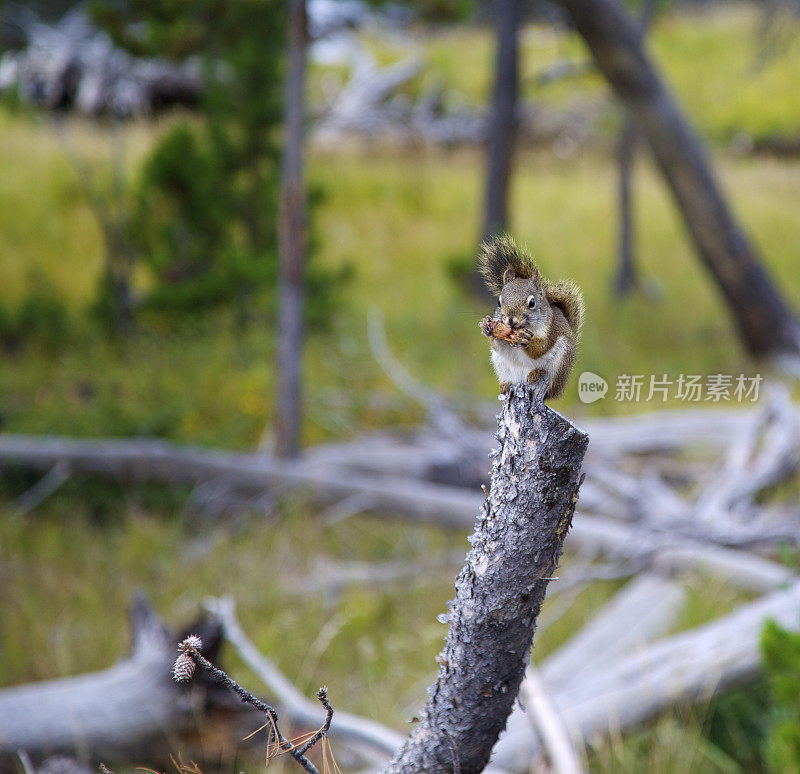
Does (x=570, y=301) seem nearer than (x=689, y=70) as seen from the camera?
Yes

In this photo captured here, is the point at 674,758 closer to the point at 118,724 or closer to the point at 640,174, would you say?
the point at 118,724

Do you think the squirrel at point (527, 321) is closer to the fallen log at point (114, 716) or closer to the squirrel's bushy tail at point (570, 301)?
the squirrel's bushy tail at point (570, 301)

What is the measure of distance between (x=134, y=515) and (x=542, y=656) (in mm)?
2242

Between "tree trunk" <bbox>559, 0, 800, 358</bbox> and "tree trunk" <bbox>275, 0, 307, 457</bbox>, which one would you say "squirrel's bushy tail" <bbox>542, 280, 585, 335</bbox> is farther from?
"tree trunk" <bbox>559, 0, 800, 358</bbox>

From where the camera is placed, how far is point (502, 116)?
7406mm

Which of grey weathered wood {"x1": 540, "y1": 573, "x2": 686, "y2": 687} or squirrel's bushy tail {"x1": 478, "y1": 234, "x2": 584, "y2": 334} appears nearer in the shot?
squirrel's bushy tail {"x1": 478, "y1": 234, "x2": 584, "y2": 334}

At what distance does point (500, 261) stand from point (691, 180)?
5993 mm

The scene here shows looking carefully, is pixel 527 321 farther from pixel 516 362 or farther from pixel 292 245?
pixel 292 245

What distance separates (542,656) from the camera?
120 inches

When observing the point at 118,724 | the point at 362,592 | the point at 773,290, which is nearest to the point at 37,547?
the point at 362,592

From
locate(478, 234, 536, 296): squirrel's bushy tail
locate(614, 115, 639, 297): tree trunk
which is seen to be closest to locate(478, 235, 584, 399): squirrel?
locate(478, 234, 536, 296): squirrel's bushy tail

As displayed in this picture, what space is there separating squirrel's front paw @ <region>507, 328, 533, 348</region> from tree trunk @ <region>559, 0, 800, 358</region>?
5473 millimetres

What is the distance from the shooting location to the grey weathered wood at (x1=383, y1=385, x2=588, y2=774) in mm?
866

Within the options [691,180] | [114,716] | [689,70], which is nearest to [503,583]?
[114,716]
